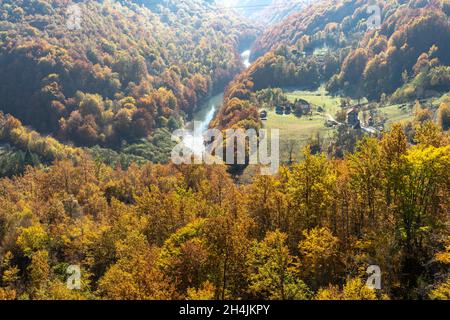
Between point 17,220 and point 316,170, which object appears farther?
point 17,220

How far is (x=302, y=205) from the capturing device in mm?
70562

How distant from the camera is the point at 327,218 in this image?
74.4 meters

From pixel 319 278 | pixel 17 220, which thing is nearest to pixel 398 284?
pixel 319 278

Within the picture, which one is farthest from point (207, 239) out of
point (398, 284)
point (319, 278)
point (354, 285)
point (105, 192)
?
point (105, 192)

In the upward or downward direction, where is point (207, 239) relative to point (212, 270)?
upward

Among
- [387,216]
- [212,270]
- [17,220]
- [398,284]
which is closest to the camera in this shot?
[398,284]

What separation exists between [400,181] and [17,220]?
80042 millimetres

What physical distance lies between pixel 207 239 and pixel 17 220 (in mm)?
57758

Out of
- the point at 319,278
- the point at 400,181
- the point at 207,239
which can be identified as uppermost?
the point at 400,181

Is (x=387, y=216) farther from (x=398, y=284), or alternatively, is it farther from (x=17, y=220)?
(x=17, y=220)
